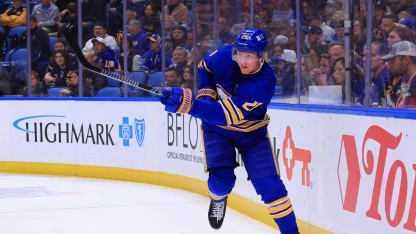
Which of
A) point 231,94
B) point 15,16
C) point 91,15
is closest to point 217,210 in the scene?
point 231,94

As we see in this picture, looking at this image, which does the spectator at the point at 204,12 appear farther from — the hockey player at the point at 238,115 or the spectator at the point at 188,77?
the hockey player at the point at 238,115

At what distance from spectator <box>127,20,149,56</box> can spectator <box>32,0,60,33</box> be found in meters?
1.13

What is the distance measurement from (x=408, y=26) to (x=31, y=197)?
11.4 feet

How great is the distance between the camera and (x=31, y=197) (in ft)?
18.0

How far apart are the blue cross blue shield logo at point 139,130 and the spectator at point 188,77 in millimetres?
709

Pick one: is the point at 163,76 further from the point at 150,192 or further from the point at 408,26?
the point at 408,26

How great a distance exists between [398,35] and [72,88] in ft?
13.1

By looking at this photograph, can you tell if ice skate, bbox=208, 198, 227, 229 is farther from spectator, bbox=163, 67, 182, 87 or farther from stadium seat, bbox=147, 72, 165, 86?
stadium seat, bbox=147, 72, 165, 86

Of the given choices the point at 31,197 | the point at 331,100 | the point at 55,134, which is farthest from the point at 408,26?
the point at 55,134

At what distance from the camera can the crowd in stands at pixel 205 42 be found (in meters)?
4.75

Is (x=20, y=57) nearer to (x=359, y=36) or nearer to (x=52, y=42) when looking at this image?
(x=52, y=42)

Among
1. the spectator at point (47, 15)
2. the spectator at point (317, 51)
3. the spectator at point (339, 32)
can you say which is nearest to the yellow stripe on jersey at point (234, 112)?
the spectator at point (339, 32)

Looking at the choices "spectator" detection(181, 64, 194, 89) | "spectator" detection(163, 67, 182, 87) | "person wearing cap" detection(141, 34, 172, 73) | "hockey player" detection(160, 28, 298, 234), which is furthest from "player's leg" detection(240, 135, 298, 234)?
"person wearing cap" detection(141, 34, 172, 73)

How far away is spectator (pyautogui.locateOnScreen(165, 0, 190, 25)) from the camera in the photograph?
7.04 meters
